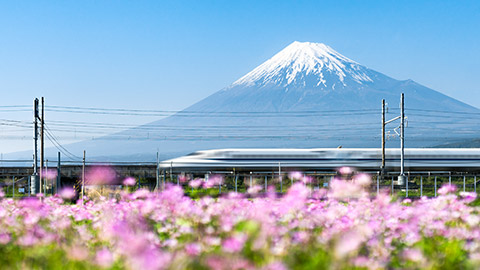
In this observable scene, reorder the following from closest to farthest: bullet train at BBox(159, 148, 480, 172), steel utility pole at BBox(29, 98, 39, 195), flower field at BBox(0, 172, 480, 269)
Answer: flower field at BBox(0, 172, 480, 269), steel utility pole at BBox(29, 98, 39, 195), bullet train at BBox(159, 148, 480, 172)

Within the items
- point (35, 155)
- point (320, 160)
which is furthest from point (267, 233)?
point (320, 160)

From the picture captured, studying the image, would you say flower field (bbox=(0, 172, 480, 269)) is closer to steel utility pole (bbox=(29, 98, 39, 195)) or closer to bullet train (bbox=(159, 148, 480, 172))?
steel utility pole (bbox=(29, 98, 39, 195))

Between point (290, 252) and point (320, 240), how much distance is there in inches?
25.4

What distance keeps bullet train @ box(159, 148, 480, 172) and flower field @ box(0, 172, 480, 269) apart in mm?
41163

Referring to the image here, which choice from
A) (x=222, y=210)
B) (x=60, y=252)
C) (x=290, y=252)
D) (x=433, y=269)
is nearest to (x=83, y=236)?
(x=60, y=252)

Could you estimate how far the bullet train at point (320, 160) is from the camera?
49344mm

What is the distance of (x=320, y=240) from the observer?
5.95 m

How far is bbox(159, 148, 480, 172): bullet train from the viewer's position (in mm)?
49344

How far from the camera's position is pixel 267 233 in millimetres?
5004

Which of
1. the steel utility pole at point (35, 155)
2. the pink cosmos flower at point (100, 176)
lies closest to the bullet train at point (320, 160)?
the pink cosmos flower at point (100, 176)

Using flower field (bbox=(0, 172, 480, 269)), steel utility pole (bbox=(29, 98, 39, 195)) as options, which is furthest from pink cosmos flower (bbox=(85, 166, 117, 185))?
flower field (bbox=(0, 172, 480, 269))

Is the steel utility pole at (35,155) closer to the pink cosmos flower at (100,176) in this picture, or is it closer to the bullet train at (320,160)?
the pink cosmos flower at (100,176)

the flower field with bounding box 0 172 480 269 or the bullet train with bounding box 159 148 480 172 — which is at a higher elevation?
the flower field with bounding box 0 172 480 269

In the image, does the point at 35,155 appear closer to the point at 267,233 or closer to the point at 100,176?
the point at 100,176
